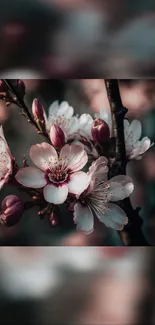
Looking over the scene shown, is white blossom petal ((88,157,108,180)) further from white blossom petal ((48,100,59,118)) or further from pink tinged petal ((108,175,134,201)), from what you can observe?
white blossom petal ((48,100,59,118))

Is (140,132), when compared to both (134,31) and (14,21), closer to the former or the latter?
(134,31)

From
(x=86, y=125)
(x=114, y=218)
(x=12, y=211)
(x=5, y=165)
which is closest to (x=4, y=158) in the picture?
(x=5, y=165)

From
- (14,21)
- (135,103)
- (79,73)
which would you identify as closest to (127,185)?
(135,103)

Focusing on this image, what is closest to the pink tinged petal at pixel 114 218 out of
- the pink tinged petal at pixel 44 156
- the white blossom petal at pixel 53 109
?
the pink tinged petal at pixel 44 156

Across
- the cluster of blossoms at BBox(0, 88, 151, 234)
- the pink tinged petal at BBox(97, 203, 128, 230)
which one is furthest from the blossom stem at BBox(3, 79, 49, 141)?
the pink tinged petal at BBox(97, 203, 128, 230)

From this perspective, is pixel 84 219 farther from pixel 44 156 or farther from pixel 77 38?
pixel 77 38

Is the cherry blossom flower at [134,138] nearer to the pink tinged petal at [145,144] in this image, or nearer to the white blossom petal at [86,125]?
the pink tinged petal at [145,144]
